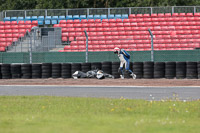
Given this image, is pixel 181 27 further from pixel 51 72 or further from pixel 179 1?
pixel 179 1

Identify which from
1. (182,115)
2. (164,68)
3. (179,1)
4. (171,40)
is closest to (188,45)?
(171,40)

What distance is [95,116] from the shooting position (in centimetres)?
856

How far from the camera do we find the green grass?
707 centimetres

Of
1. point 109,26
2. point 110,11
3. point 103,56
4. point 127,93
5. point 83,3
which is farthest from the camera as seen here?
point 83,3

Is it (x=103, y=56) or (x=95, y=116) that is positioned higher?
(x=103, y=56)

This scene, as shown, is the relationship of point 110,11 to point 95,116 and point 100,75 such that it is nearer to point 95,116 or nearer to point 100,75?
point 100,75

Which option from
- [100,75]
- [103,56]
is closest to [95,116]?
[100,75]

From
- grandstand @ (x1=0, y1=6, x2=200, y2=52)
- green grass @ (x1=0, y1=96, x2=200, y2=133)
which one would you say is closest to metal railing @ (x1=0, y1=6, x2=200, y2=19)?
grandstand @ (x1=0, y1=6, x2=200, y2=52)

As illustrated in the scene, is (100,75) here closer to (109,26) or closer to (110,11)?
(109,26)

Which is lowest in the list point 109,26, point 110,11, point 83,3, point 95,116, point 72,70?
point 72,70

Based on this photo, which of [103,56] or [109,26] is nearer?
[103,56]

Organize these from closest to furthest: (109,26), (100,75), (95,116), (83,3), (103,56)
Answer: (95,116)
(100,75)
(103,56)
(109,26)
(83,3)

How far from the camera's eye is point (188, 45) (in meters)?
23.6

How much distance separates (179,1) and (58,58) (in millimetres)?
22264
